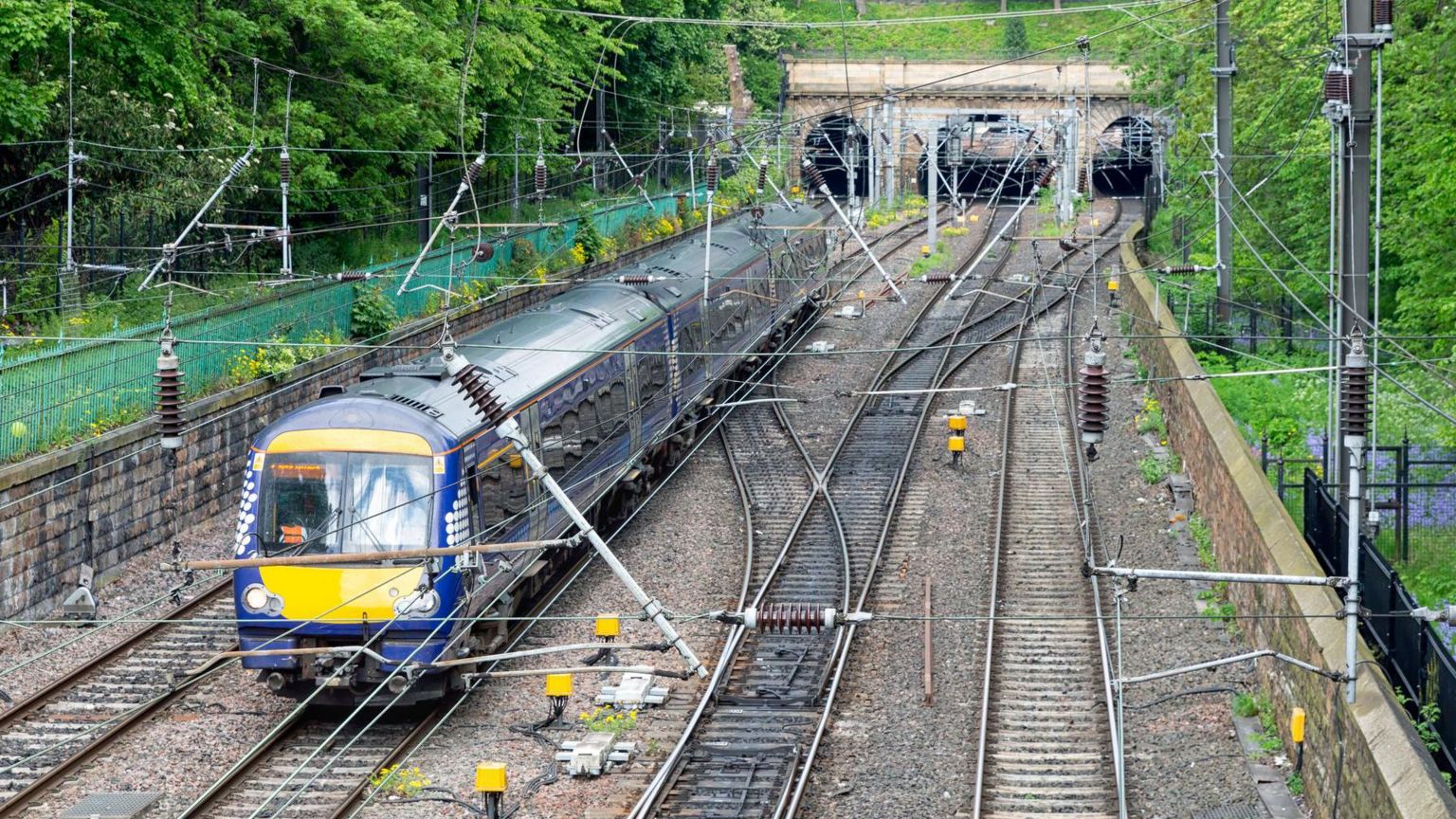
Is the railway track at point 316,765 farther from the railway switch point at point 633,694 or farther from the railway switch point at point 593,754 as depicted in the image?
the railway switch point at point 633,694

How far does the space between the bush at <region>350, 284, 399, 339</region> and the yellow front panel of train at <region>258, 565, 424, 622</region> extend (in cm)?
1491

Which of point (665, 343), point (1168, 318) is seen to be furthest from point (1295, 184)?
point (665, 343)

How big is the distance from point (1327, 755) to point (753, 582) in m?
8.30

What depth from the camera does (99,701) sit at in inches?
616

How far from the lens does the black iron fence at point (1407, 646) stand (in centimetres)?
1180

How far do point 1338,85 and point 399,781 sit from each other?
10.9m

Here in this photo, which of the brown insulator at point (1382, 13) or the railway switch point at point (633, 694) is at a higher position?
the brown insulator at point (1382, 13)

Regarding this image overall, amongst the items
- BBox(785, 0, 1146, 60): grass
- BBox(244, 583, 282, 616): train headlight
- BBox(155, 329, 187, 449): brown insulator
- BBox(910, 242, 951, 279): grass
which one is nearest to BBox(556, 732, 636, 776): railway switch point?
BBox(244, 583, 282, 616): train headlight

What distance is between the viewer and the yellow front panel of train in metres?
14.6

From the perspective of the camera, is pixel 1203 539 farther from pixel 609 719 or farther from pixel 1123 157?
pixel 1123 157

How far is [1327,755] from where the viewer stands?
12.6 m

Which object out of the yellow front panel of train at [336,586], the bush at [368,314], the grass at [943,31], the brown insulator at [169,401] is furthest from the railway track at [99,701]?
the grass at [943,31]

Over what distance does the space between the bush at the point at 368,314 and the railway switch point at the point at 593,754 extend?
52.6 feet

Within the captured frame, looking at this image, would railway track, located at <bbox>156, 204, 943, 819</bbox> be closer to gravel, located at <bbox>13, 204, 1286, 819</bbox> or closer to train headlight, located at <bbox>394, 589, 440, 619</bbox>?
gravel, located at <bbox>13, 204, 1286, 819</bbox>
